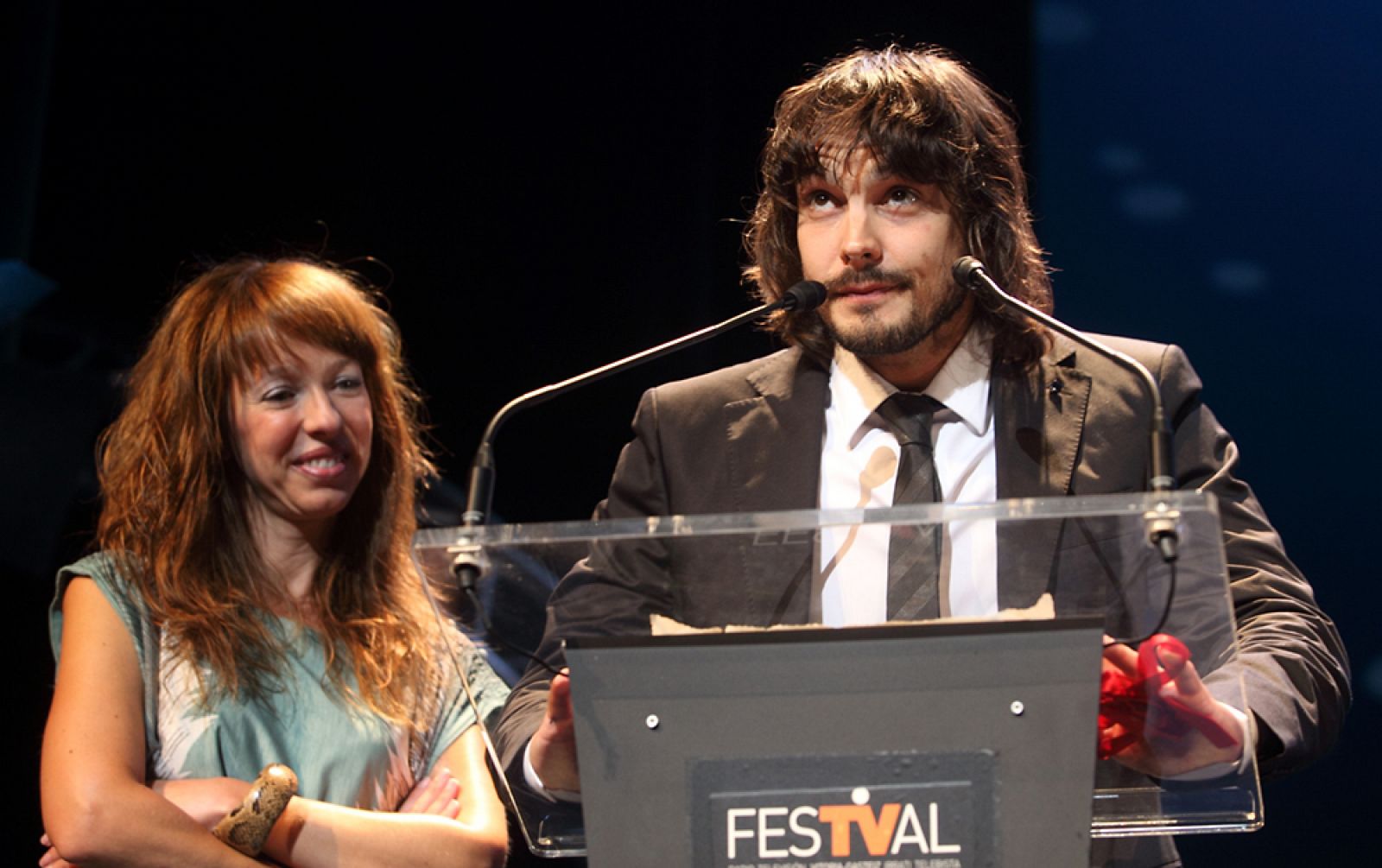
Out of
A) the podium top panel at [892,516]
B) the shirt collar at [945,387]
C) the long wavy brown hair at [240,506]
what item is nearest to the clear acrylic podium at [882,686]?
the podium top panel at [892,516]

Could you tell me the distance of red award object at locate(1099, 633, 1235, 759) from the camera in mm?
1101

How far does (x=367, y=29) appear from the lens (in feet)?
11.4

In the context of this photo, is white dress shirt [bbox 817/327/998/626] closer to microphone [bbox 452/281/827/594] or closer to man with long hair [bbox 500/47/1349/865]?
man with long hair [bbox 500/47/1349/865]

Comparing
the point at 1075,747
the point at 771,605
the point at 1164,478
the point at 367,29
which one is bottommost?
the point at 1075,747

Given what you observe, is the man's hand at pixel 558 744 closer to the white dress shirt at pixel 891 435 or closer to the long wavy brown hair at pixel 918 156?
the white dress shirt at pixel 891 435

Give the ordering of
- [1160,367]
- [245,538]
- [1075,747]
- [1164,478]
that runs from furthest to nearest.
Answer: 1. [245,538]
2. [1160,367]
3. [1164,478]
4. [1075,747]

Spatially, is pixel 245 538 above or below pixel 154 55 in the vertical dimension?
below

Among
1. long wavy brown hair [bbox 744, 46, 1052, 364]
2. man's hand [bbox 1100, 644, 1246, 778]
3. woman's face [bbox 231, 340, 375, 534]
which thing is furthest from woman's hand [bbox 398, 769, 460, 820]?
man's hand [bbox 1100, 644, 1246, 778]

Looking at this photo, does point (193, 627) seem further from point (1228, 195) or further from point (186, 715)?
point (1228, 195)

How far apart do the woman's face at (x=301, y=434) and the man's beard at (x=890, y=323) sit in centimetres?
95

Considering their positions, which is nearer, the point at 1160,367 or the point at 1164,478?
the point at 1164,478

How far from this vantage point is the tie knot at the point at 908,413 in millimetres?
1725

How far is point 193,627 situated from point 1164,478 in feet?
5.21

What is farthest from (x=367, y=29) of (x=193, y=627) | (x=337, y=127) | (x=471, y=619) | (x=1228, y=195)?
(x=471, y=619)
